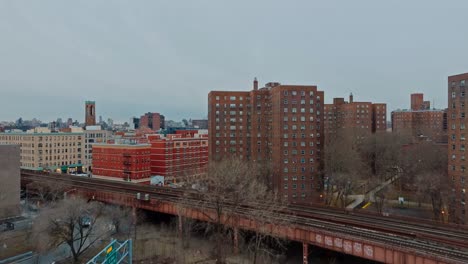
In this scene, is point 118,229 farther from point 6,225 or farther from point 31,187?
point 31,187

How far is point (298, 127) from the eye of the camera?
6188cm

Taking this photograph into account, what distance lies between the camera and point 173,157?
83.1m

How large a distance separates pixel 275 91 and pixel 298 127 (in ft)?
31.4

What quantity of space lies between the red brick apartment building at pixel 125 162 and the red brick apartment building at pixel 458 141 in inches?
→ 2602

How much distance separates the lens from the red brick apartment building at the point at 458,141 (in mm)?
45906

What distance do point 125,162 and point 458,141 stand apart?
233 feet

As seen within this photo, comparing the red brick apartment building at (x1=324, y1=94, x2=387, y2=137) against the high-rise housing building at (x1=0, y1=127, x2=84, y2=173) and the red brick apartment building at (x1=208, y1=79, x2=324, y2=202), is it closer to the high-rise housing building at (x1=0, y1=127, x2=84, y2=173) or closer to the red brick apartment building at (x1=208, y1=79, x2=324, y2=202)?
the red brick apartment building at (x1=208, y1=79, x2=324, y2=202)

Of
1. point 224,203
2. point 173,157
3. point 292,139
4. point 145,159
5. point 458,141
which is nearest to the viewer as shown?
point 224,203

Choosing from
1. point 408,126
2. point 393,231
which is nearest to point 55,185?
point 393,231

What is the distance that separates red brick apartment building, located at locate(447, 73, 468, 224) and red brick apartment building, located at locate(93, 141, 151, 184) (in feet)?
217

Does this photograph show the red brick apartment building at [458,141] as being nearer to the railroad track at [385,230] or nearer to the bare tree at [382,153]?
the railroad track at [385,230]

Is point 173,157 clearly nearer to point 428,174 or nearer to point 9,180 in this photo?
point 9,180

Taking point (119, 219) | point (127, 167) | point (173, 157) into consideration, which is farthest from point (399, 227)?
point (127, 167)

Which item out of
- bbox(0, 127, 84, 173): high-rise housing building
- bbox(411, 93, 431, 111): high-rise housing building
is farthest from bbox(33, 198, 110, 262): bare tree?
bbox(411, 93, 431, 111): high-rise housing building
